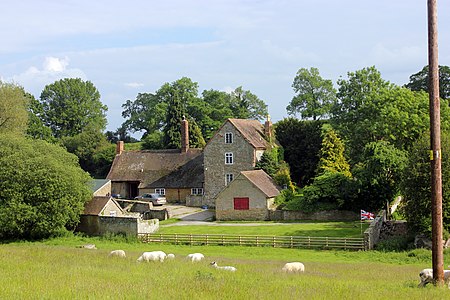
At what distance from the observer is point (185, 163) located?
213ft

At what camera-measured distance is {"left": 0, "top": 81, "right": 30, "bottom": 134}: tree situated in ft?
210

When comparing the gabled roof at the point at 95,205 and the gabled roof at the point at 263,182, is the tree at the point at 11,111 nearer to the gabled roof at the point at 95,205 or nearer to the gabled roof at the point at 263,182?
the gabled roof at the point at 95,205

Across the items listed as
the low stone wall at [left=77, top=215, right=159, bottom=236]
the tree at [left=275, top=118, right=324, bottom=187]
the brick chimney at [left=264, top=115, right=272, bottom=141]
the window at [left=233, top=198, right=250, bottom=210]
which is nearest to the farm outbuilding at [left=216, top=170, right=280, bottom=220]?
the window at [left=233, top=198, right=250, bottom=210]

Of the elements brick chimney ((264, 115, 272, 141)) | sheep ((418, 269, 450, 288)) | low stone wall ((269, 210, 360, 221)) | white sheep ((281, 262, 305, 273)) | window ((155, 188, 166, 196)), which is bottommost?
white sheep ((281, 262, 305, 273))

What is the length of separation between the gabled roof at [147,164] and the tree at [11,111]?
1227cm

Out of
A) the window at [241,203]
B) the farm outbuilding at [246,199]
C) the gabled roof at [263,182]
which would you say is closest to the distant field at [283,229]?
the farm outbuilding at [246,199]

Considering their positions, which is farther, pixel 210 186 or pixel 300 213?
pixel 210 186

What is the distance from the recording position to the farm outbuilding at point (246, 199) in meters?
49.2

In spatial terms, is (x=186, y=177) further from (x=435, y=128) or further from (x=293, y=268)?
(x=435, y=128)

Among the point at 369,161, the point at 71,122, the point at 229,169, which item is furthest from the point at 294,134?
the point at 71,122

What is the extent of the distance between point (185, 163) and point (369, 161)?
2655 centimetres

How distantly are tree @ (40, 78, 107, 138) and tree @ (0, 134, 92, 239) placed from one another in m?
56.4

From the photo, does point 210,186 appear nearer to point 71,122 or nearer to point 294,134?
point 294,134

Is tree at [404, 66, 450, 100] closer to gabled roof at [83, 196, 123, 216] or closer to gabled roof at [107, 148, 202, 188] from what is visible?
gabled roof at [107, 148, 202, 188]
